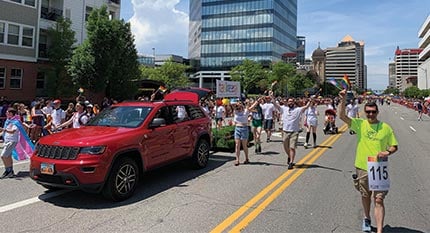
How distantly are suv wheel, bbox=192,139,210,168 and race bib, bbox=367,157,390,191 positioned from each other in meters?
4.90

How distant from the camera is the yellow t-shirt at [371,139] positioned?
4.90 metres

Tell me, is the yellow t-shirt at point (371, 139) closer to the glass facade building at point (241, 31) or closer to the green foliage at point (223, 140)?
the green foliage at point (223, 140)

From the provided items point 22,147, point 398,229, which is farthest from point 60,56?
point 398,229

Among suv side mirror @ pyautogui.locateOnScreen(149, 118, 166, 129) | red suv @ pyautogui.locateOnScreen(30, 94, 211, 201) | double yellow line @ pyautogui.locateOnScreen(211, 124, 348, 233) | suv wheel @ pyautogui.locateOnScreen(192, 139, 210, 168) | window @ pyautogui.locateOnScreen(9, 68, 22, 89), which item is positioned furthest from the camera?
window @ pyautogui.locateOnScreen(9, 68, 22, 89)

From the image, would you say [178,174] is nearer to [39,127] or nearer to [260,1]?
[39,127]

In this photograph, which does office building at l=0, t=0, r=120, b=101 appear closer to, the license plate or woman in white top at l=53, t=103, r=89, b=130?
woman in white top at l=53, t=103, r=89, b=130

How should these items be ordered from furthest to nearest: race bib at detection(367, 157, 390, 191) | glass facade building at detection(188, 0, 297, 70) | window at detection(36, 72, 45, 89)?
glass facade building at detection(188, 0, 297, 70) < window at detection(36, 72, 45, 89) < race bib at detection(367, 157, 390, 191)

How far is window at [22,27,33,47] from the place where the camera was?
84.7 ft

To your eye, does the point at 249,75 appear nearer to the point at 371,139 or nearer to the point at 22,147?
the point at 22,147

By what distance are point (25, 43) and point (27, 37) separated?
0.47 m

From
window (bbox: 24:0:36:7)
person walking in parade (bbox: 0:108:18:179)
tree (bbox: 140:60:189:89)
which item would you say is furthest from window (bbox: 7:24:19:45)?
tree (bbox: 140:60:189:89)

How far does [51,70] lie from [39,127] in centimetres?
1450

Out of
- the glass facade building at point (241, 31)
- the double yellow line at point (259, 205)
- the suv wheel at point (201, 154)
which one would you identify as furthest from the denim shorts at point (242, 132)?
the glass facade building at point (241, 31)

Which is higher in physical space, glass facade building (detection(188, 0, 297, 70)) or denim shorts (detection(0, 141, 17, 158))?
glass facade building (detection(188, 0, 297, 70))
